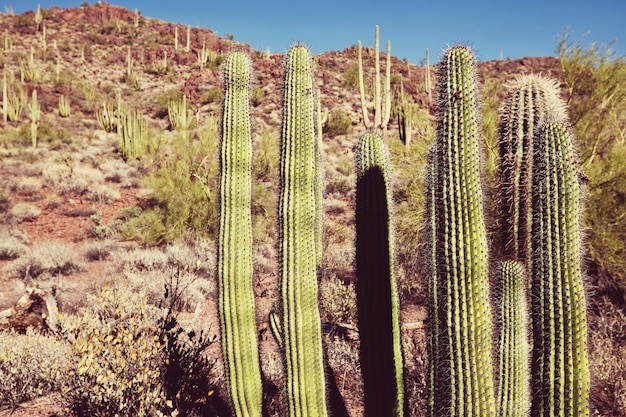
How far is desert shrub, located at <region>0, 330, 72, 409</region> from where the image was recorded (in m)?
4.28

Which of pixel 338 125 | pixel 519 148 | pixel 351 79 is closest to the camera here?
pixel 519 148

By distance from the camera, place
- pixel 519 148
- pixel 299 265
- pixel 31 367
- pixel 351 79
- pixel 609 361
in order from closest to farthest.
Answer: pixel 519 148 < pixel 299 265 < pixel 31 367 < pixel 609 361 < pixel 351 79

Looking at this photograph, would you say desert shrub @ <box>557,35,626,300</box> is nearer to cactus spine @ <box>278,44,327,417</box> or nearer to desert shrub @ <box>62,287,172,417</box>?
cactus spine @ <box>278,44,327,417</box>

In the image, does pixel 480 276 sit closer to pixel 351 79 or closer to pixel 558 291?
pixel 558 291

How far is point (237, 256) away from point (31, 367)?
2.64m

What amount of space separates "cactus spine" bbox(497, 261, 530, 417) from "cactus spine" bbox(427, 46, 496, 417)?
0.75m

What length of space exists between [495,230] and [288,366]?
4265 mm

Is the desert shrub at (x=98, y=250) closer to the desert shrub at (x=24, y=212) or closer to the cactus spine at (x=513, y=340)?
the desert shrub at (x=24, y=212)

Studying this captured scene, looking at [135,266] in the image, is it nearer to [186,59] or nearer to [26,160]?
[26,160]

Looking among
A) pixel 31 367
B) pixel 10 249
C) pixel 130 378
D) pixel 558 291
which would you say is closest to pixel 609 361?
pixel 558 291

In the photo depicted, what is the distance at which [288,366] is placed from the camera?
335 centimetres

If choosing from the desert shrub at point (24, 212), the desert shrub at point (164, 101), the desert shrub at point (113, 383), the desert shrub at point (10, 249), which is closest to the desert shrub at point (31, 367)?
the desert shrub at point (113, 383)

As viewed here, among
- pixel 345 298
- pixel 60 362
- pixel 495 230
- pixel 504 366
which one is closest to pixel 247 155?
pixel 504 366

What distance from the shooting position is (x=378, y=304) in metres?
3.22
